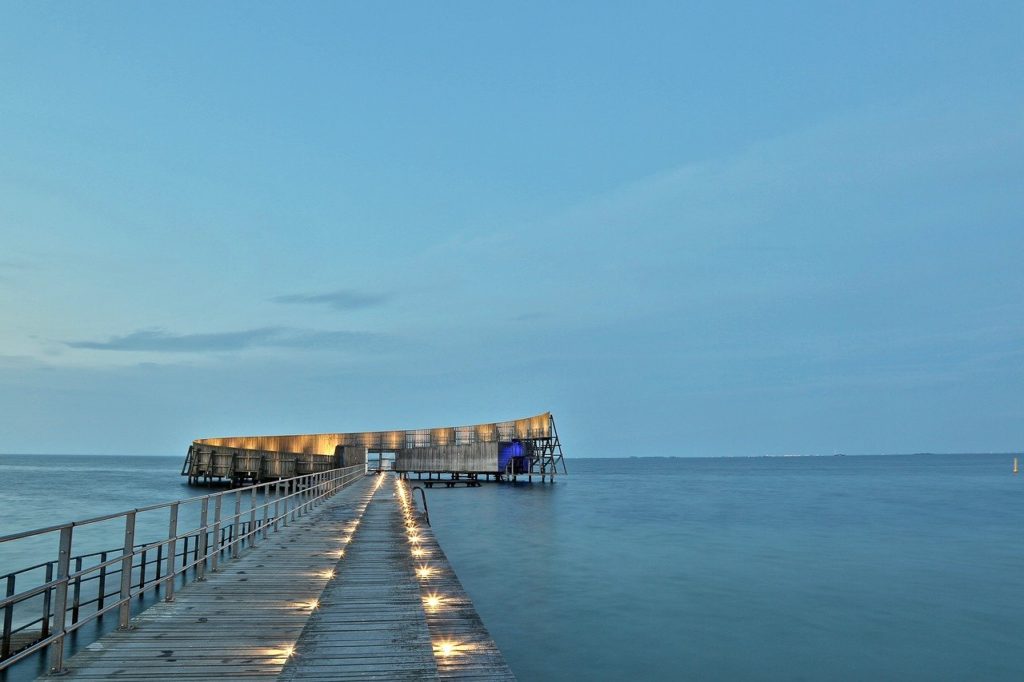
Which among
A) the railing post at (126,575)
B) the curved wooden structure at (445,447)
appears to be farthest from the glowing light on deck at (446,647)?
the curved wooden structure at (445,447)

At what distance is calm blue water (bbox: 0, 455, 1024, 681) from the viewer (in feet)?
56.2

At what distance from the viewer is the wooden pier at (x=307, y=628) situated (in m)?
6.70

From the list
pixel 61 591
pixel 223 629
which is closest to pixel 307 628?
pixel 223 629

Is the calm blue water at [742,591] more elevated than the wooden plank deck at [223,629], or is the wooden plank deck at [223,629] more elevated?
the wooden plank deck at [223,629]

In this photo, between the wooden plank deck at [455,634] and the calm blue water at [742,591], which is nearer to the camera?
the wooden plank deck at [455,634]

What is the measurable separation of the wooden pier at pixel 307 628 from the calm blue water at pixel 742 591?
5675 millimetres

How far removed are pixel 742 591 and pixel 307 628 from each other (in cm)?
2052

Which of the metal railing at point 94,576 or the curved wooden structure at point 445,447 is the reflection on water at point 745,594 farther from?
the curved wooden structure at point 445,447

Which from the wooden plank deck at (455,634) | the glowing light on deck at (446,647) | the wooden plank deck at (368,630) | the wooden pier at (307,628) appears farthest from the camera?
the glowing light on deck at (446,647)

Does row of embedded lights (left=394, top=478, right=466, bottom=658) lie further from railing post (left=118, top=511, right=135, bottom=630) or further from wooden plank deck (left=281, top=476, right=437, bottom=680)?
railing post (left=118, top=511, right=135, bottom=630)

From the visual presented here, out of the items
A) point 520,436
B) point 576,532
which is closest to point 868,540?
point 576,532

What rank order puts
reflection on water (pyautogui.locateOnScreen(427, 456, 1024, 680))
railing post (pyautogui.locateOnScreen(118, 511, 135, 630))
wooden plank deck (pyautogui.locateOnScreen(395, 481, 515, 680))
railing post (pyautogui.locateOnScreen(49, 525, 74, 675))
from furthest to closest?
reflection on water (pyautogui.locateOnScreen(427, 456, 1024, 680))
railing post (pyautogui.locateOnScreen(118, 511, 135, 630))
wooden plank deck (pyautogui.locateOnScreen(395, 481, 515, 680))
railing post (pyautogui.locateOnScreen(49, 525, 74, 675))

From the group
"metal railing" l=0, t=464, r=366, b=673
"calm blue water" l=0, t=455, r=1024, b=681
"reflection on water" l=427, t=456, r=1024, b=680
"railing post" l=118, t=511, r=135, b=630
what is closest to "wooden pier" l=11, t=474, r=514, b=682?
"railing post" l=118, t=511, r=135, b=630

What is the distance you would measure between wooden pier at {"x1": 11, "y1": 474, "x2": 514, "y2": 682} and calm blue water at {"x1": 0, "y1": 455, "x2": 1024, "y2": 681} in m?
5.68
